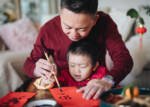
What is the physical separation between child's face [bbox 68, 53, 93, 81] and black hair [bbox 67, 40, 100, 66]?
1 centimetres

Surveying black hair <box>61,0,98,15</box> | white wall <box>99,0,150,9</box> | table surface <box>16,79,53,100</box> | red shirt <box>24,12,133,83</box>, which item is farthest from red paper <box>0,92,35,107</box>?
white wall <box>99,0,150,9</box>

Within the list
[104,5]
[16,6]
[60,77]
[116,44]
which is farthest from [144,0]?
[16,6]

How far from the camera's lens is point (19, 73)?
1396mm

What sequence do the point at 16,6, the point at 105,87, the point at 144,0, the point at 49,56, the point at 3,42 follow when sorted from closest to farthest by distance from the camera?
the point at 105,87 → the point at 49,56 → the point at 144,0 → the point at 3,42 → the point at 16,6

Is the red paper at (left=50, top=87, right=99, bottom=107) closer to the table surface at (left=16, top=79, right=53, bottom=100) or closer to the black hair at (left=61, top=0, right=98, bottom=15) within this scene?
the table surface at (left=16, top=79, right=53, bottom=100)

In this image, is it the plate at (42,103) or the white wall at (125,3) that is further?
the white wall at (125,3)

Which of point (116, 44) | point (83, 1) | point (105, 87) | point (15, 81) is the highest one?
point (83, 1)

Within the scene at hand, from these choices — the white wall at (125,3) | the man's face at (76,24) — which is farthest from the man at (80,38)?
the white wall at (125,3)

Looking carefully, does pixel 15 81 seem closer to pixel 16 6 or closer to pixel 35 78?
pixel 35 78

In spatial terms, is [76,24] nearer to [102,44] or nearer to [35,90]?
[102,44]

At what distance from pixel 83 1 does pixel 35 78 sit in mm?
305

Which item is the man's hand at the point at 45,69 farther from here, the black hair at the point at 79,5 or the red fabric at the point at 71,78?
the black hair at the point at 79,5

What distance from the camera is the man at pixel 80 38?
3.08 feet

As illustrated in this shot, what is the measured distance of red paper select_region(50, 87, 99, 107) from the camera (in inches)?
33.8
